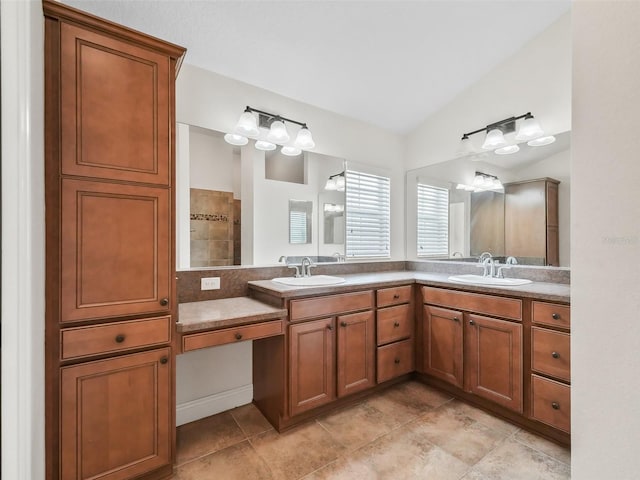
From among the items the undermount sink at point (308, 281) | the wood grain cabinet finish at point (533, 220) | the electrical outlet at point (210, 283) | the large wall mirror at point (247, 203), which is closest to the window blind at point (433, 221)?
the wood grain cabinet finish at point (533, 220)

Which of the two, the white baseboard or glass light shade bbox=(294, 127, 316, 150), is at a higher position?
glass light shade bbox=(294, 127, 316, 150)

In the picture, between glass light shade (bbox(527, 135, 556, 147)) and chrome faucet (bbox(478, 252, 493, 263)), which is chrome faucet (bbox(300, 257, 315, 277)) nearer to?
chrome faucet (bbox(478, 252, 493, 263))

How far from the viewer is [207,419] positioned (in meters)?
2.05

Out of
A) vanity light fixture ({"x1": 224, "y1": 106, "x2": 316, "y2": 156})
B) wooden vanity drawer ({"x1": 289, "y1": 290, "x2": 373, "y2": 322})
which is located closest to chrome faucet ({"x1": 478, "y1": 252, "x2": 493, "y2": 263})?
wooden vanity drawer ({"x1": 289, "y1": 290, "x2": 373, "y2": 322})

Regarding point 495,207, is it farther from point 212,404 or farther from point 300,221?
point 212,404

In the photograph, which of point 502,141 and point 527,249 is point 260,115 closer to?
point 502,141

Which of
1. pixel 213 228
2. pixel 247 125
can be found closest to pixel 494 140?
pixel 247 125

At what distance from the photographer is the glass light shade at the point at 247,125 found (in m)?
2.17

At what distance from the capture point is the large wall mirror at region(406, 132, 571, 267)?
7.38ft

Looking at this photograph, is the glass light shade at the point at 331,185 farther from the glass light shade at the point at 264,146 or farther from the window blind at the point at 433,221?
the window blind at the point at 433,221

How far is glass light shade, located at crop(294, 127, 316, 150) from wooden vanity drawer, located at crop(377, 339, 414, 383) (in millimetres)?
1778

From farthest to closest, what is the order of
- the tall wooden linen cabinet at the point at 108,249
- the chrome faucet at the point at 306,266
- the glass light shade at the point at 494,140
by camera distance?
the glass light shade at the point at 494,140 → the chrome faucet at the point at 306,266 → the tall wooden linen cabinet at the point at 108,249

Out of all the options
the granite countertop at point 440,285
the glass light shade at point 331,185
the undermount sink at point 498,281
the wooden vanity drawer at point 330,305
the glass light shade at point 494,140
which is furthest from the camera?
the glass light shade at point 331,185

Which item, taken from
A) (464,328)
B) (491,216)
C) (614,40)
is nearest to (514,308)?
(464,328)
